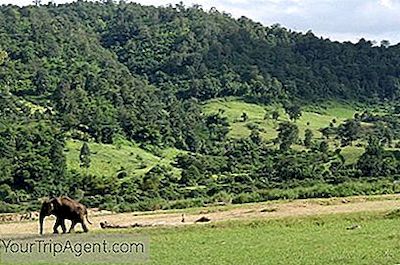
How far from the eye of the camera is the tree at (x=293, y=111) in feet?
431

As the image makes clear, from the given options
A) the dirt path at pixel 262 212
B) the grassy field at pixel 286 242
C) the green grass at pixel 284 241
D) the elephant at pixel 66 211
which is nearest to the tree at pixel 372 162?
the dirt path at pixel 262 212

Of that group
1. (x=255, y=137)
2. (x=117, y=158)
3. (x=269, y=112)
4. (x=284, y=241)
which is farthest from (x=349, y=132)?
(x=284, y=241)

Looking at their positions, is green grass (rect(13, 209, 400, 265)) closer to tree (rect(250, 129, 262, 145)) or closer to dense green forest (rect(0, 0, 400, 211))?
dense green forest (rect(0, 0, 400, 211))

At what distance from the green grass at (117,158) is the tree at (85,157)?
45 centimetres

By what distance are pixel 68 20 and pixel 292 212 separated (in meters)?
137

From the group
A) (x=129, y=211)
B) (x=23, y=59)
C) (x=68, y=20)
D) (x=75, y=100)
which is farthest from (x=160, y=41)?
(x=129, y=211)

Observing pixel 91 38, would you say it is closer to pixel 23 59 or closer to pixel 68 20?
pixel 68 20

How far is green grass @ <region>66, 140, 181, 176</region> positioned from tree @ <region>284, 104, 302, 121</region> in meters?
33.2

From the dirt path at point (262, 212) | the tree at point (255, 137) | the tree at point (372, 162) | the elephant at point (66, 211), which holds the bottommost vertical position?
the tree at point (372, 162)

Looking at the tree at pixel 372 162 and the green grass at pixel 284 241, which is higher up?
the green grass at pixel 284 241

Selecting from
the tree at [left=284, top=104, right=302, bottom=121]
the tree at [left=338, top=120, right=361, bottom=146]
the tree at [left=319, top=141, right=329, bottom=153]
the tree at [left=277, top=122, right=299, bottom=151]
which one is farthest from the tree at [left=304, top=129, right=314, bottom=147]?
the tree at [left=284, top=104, right=302, bottom=121]

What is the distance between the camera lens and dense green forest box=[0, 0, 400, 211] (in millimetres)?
77000

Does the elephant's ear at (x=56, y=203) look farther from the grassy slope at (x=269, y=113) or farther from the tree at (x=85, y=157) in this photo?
the grassy slope at (x=269, y=113)

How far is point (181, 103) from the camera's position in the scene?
13050 centimetres
